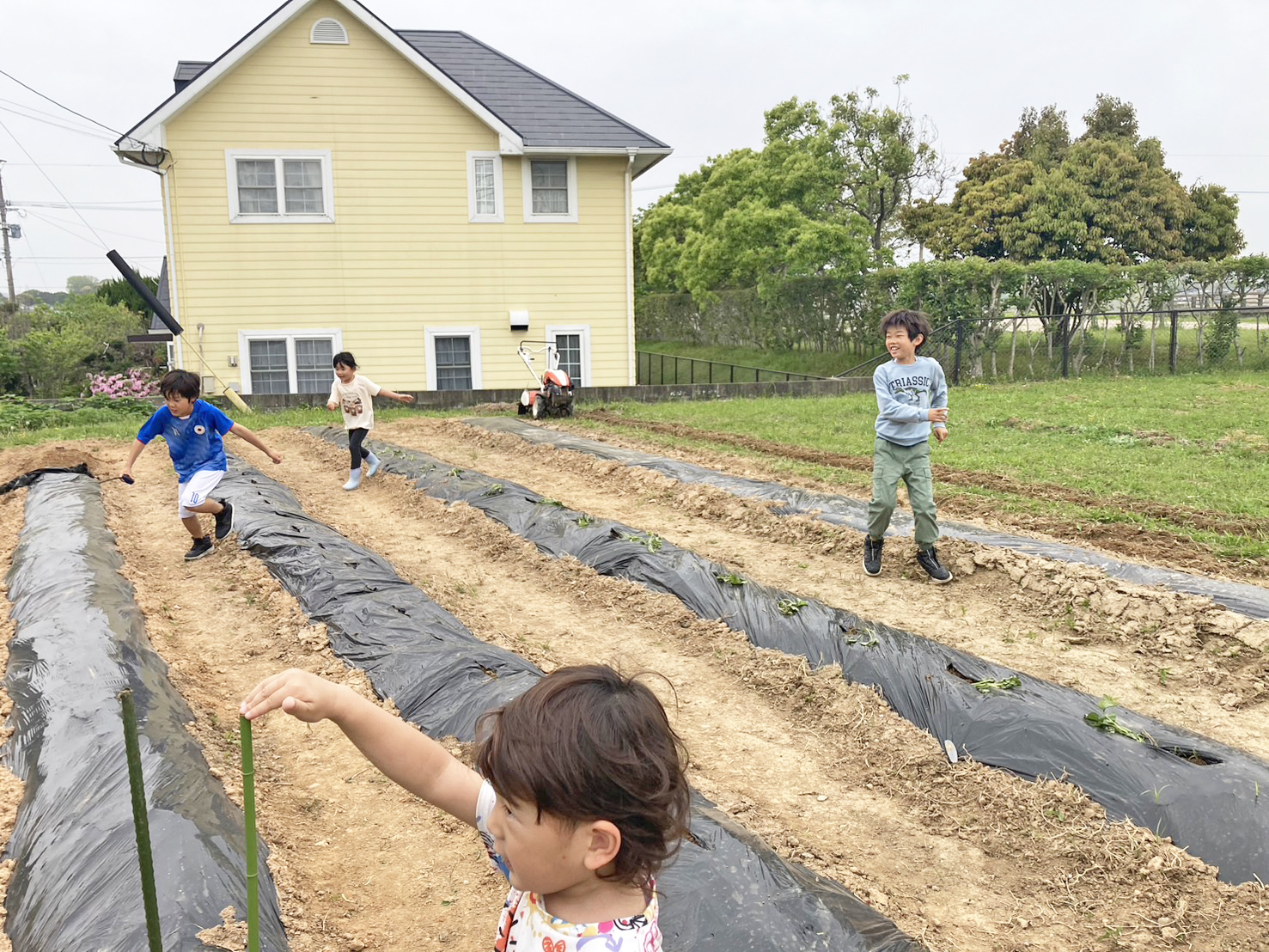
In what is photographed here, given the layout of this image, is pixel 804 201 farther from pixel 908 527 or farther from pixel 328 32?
pixel 908 527

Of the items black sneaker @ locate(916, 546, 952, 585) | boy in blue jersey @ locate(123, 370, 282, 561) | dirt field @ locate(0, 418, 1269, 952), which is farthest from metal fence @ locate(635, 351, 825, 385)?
black sneaker @ locate(916, 546, 952, 585)

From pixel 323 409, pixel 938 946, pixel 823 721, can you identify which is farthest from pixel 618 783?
pixel 323 409

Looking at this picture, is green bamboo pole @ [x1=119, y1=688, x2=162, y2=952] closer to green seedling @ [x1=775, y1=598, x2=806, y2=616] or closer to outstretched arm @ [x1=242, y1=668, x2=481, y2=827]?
outstretched arm @ [x1=242, y1=668, x2=481, y2=827]

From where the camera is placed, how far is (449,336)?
2112cm

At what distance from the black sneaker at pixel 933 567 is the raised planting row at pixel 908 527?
0.62 metres

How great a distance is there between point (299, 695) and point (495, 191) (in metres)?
20.3

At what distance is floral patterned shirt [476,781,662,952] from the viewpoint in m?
1.70

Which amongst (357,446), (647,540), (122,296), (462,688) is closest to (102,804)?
(462,688)

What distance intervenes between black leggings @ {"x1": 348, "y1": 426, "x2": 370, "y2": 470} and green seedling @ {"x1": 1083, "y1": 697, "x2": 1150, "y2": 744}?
29.0 feet

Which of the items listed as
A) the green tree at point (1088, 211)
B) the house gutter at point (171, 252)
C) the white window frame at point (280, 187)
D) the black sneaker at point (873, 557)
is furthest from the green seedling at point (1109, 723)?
the green tree at point (1088, 211)

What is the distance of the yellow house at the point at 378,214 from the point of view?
64.3ft

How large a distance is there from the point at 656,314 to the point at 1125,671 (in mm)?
36036

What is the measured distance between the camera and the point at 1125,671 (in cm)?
563

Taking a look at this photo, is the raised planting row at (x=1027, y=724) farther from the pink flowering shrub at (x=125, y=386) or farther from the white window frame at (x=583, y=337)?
the pink flowering shrub at (x=125, y=386)
